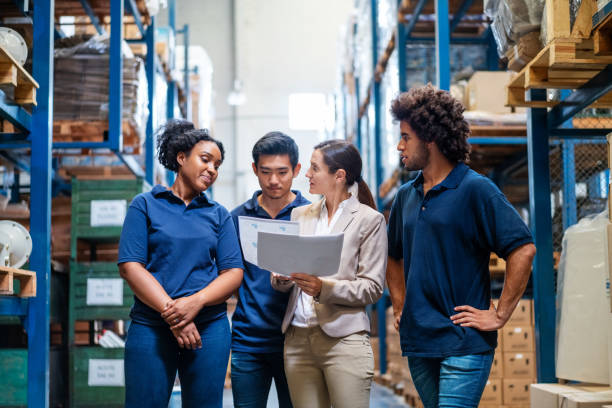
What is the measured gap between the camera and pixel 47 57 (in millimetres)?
5184

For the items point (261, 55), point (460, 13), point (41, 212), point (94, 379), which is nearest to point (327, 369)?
point (41, 212)

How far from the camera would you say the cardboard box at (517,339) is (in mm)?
6750

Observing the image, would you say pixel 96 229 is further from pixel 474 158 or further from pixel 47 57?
pixel 474 158

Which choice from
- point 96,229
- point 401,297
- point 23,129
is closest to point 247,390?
point 401,297

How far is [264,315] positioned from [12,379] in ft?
10.3

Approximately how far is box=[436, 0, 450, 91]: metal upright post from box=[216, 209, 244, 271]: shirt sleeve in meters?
3.62

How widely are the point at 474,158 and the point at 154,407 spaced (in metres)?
6.06

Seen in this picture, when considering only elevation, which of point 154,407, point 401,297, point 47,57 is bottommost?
point 154,407

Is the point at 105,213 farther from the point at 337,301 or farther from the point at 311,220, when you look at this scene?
the point at 337,301

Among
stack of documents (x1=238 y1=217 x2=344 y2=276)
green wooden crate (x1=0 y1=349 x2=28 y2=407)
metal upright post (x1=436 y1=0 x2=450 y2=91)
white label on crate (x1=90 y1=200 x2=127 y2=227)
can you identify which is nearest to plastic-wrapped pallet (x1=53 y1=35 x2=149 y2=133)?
white label on crate (x1=90 y1=200 x2=127 y2=227)

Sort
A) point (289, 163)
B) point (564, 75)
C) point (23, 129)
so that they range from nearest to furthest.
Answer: point (289, 163) → point (564, 75) → point (23, 129)

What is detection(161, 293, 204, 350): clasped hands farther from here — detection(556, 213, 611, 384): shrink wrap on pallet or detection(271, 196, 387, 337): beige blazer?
detection(556, 213, 611, 384): shrink wrap on pallet

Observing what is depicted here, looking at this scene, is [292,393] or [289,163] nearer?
[292,393]

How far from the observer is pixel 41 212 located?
5047 millimetres
